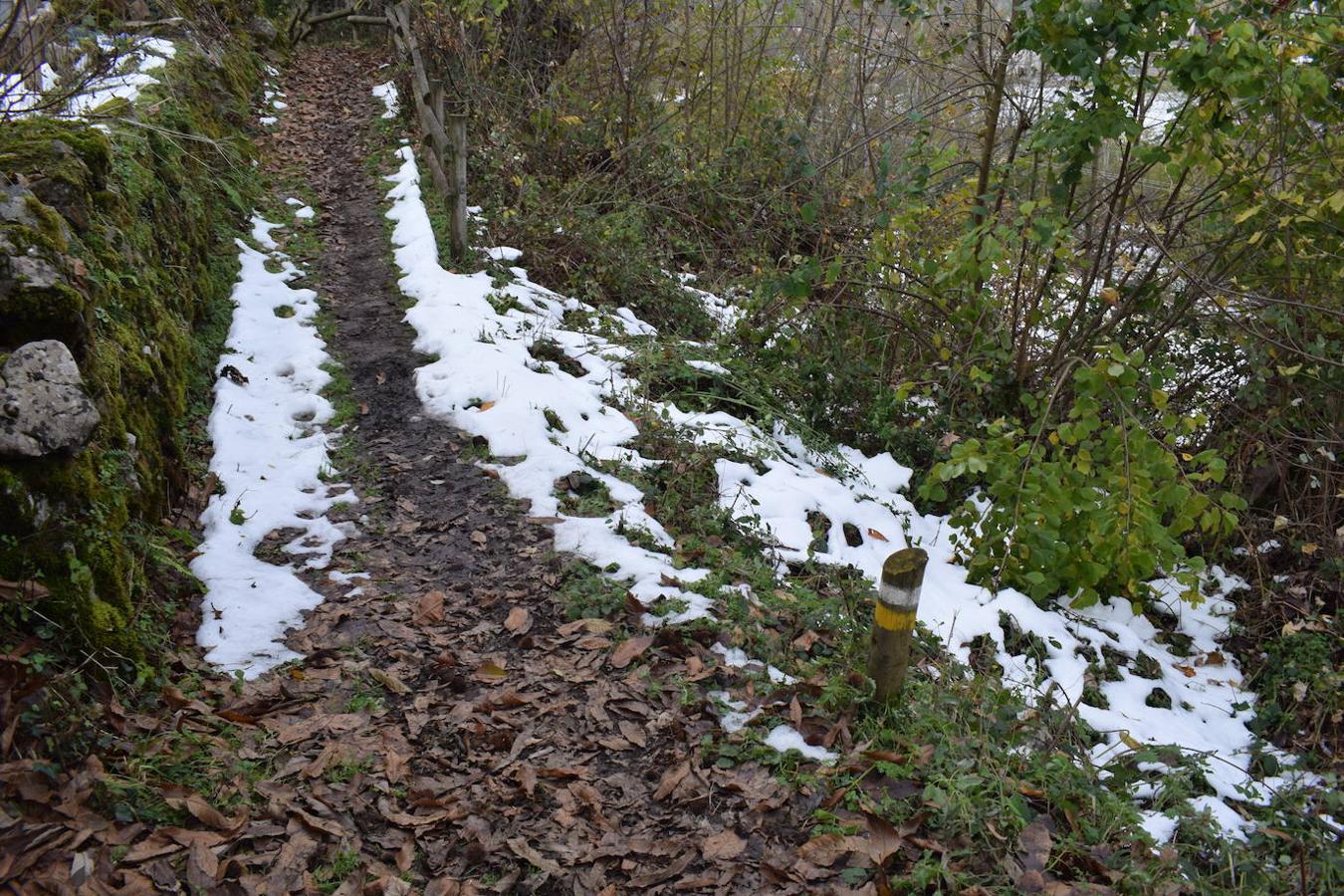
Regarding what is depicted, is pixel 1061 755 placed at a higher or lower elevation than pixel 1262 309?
lower

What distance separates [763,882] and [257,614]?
2.95 metres

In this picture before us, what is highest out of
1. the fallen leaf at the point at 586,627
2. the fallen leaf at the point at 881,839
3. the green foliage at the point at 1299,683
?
the fallen leaf at the point at 881,839

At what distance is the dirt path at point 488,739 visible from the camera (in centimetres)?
327

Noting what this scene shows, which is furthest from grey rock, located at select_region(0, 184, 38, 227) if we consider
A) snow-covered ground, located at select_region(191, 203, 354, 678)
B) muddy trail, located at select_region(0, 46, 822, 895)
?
muddy trail, located at select_region(0, 46, 822, 895)

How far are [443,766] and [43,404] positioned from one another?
7.34ft

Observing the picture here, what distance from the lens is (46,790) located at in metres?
2.94

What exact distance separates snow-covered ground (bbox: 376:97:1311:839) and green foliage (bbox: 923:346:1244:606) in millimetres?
477

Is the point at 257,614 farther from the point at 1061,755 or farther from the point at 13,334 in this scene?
the point at 1061,755

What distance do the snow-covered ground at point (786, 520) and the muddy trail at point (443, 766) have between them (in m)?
0.44

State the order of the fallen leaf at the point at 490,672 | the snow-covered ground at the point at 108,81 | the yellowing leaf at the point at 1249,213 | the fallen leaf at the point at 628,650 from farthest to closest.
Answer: the yellowing leaf at the point at 1249,213 → the snow-covered ground at the point at 108,81 → the fallen leaf at the point at 628,650 → the fallen leaf at the point at 490,672

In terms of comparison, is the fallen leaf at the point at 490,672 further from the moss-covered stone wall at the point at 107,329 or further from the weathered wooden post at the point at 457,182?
the weathered wooden post at the point at 457,182

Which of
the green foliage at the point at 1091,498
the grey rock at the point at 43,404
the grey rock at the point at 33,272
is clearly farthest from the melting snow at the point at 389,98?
the green foliage at the point at 1091,498

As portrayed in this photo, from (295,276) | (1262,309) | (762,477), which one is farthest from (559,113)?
(1262,309)

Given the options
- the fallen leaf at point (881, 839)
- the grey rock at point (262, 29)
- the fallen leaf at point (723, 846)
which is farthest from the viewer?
the grey rock at point (262, 29)
